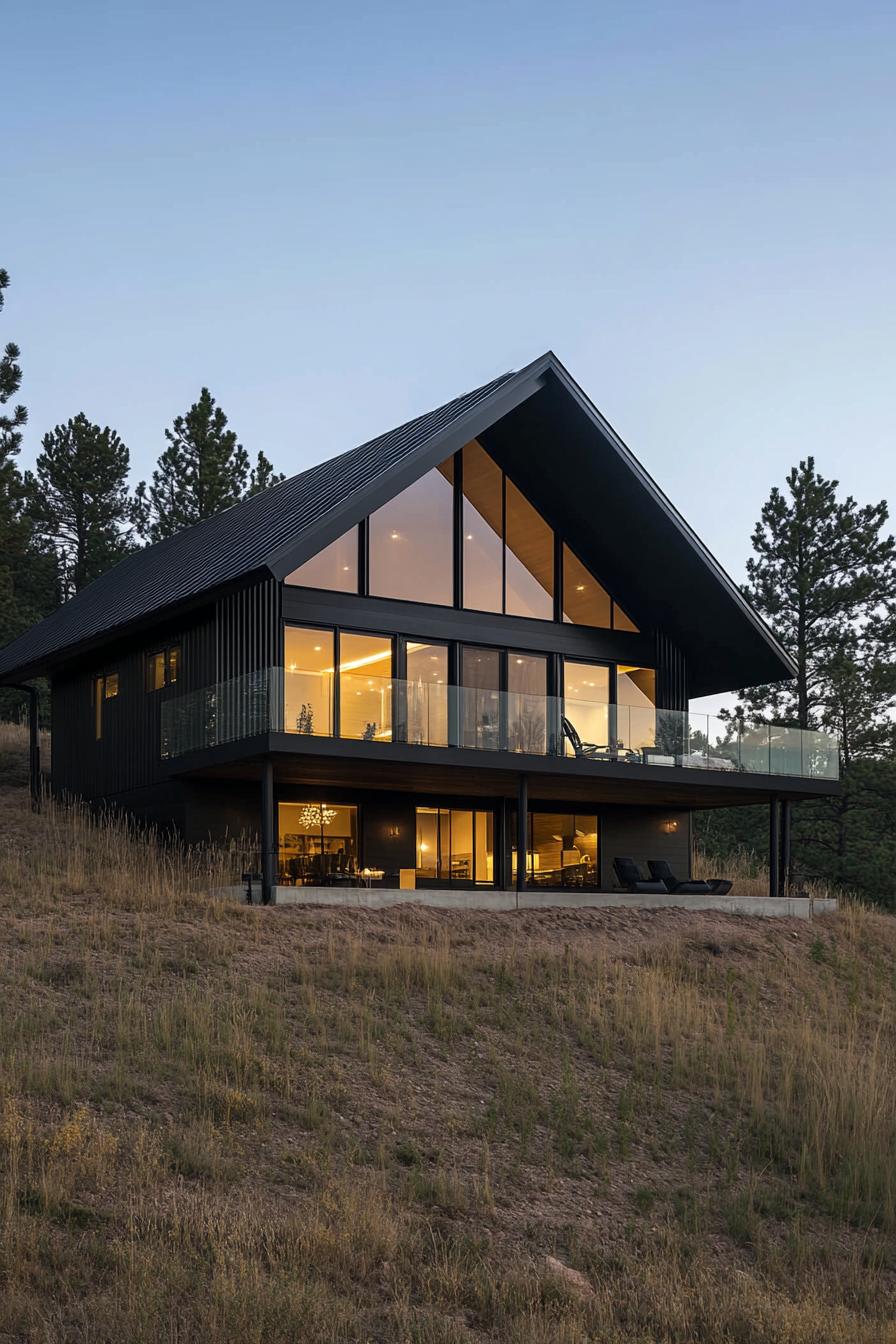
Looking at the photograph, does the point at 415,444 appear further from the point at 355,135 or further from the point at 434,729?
the point at 355,135

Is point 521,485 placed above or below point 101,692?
above

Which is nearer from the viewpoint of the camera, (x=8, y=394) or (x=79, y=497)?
(x=8, y=394)

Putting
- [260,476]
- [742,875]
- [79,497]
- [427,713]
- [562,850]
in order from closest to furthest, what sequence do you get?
1. [427,713]
2. [562,850]
3. [742,875]
4. [79,497]
5. [260,476]

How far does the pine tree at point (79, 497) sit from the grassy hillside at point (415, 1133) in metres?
28.2

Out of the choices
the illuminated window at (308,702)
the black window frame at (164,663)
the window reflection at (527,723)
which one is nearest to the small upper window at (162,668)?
the black window frame at (164,663)

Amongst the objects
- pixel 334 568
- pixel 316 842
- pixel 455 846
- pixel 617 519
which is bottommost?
pixel 455 846

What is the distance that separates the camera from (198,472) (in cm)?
4512

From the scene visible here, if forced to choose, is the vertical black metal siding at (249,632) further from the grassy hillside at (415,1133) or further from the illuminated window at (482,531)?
the grassy hillside at (415,1133)

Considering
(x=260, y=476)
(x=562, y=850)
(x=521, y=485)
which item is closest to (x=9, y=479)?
(x=521, y=485)

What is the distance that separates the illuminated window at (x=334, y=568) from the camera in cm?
2255

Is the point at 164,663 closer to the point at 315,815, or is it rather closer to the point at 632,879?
the point at 315,815

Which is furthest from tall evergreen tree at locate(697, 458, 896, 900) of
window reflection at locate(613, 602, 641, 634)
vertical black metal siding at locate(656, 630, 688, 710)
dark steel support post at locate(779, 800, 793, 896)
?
window reflection at locate(613, 602, 641, 634)

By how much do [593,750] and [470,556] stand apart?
4349 millimetres

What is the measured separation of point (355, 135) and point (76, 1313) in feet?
75.5
